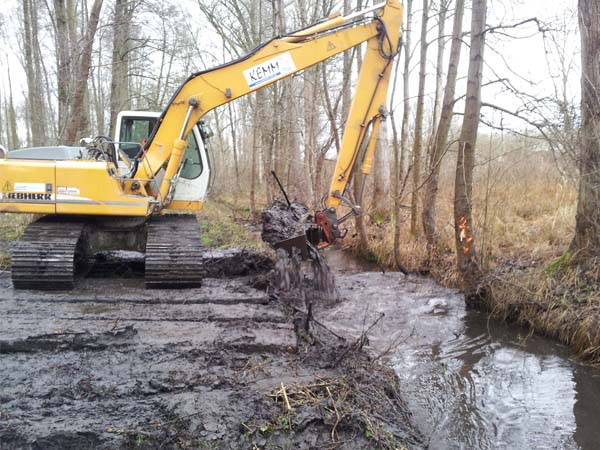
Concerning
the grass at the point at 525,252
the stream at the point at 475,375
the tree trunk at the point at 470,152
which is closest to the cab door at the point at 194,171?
the stream at the point at 475,375

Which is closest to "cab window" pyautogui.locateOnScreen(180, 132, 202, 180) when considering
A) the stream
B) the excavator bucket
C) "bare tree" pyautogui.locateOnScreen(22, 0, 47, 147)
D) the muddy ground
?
the excavator bucket

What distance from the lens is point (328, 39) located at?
20.7 ft

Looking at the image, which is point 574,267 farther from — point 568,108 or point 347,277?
point 347,277

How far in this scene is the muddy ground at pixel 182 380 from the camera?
3.02 metres

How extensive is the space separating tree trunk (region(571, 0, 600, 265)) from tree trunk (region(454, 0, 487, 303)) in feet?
4.27

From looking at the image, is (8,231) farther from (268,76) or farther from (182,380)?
(182,380)

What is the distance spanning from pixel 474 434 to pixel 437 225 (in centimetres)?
656

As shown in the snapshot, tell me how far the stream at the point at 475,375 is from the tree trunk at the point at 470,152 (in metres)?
0.57

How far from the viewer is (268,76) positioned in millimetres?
6223

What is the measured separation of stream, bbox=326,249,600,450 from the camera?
13.7 ft

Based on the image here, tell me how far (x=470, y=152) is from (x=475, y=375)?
3357 mm

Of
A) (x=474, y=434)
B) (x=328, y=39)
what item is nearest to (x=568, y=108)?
(x=328, y=39)

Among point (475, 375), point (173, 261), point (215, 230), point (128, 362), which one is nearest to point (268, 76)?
point (173, 261)

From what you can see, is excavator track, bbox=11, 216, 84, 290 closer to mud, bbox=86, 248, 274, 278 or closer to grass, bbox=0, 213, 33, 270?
mud, bbox=86, 248, 274, 278
